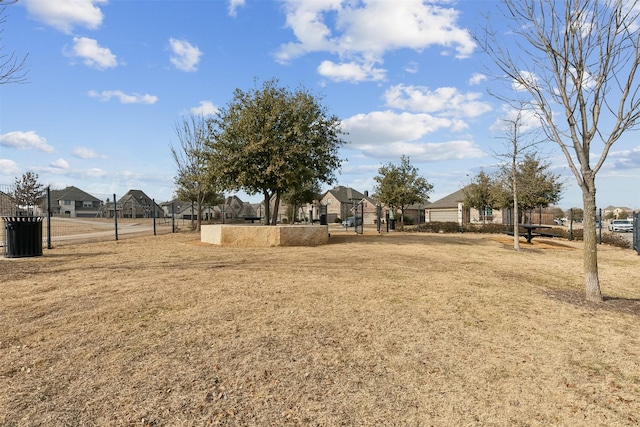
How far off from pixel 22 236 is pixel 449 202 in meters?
53.9

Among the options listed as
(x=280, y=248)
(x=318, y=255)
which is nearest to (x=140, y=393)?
(x=318, y=255)

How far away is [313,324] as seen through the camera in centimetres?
469

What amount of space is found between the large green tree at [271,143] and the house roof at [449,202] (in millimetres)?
42597

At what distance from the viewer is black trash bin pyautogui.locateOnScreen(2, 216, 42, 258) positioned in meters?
10.6

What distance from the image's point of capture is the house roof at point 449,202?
181 feet

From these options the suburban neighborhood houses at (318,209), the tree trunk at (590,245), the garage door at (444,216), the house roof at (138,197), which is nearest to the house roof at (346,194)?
the suburban neighborhood houses at (318,209)

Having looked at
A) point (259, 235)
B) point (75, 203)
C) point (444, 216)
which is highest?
point (75, 203)

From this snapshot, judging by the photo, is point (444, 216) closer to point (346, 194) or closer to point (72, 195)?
point (346, 194)

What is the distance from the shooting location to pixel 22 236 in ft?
35.0

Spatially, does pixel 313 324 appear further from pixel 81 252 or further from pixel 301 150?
pixel 301 150

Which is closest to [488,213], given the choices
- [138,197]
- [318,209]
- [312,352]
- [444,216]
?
[444,216]

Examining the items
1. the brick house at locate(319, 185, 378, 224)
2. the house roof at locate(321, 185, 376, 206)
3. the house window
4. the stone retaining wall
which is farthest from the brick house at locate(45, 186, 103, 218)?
the stone retaining wall

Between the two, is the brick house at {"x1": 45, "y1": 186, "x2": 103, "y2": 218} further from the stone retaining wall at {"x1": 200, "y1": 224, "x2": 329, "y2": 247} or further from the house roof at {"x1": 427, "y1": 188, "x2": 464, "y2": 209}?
the stone retaining wall at {"x1": 200, "y1": 224, "x2": 329, "y2": 247}

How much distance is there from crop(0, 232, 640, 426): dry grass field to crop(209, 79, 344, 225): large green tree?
8635 millimetres
